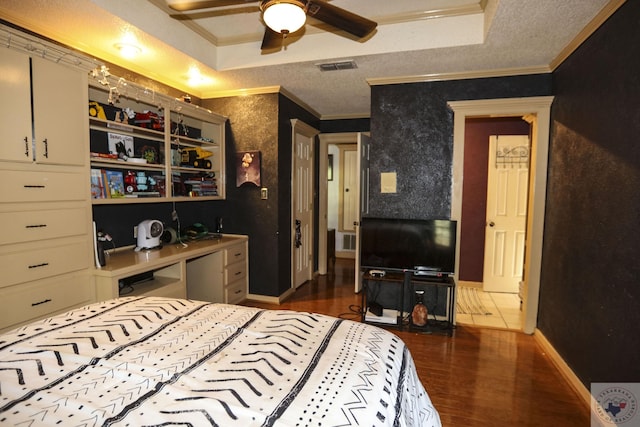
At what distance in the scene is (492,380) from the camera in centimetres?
246

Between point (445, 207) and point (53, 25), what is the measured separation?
3.62 m

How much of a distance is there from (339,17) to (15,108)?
2.02m

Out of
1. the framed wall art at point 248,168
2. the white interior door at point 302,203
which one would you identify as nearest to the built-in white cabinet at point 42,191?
the framed wall art at point 248,168

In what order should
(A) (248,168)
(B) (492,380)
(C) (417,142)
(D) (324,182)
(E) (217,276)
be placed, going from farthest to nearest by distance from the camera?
(D) (324,182), (A) (248,168), (E) (217,276), (C) (417,142), (B) (492,380)

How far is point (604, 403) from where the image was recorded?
200 cm

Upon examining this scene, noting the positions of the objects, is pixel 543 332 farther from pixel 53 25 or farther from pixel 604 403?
pixel 53 25

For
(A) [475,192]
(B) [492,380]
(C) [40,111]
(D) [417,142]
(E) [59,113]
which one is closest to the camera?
(C) [40,111]

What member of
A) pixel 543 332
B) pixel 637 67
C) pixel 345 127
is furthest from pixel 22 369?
pixel 345 127

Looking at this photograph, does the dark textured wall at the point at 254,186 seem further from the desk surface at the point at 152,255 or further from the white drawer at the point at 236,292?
the desk surface at the point at 152,255

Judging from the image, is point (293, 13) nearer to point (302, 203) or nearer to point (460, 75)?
point (460, 75)

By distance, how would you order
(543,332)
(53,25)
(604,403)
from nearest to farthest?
(604,403)
(53,25)
(543,332)

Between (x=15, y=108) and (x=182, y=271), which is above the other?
(x=15, y=108)

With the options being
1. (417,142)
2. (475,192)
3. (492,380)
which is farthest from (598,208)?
(475,192)

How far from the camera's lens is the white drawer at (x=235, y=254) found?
3.68 m
